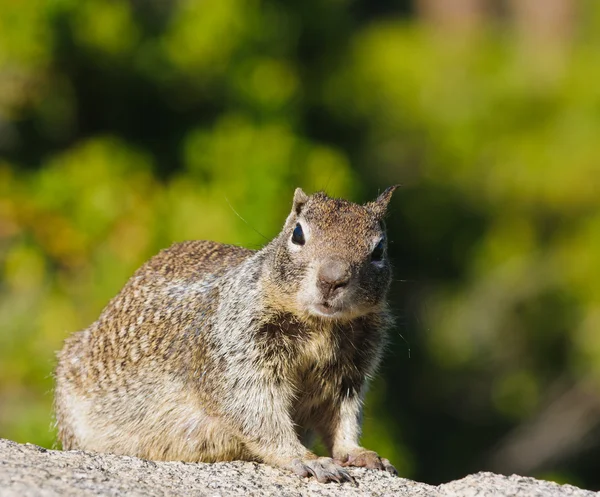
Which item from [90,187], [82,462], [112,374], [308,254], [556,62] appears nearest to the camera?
[82,462]

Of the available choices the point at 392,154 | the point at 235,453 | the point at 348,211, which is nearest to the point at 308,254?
the point at 348,211

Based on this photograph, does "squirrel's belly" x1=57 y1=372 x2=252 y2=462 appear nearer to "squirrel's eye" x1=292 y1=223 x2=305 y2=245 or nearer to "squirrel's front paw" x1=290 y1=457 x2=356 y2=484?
"squirrel's front paw" x1=290 y1=457 x2=356 y2=484

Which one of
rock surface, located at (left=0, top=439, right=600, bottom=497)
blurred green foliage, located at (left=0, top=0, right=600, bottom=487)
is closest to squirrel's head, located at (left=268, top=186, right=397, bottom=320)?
rock surface, located at (left=0, top=439, right=600, bottom=497)

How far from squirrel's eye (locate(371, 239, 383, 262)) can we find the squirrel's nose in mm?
335

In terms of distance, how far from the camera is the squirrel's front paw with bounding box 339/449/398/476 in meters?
5.37

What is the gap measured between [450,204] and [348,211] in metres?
10.3

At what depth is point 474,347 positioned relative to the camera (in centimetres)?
1559

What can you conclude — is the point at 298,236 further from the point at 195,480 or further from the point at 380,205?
the point at 195,480

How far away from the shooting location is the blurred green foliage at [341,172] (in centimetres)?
1003

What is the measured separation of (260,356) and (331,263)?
25.8 inches

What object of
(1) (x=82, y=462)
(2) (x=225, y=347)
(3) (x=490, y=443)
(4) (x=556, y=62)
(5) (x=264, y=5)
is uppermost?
(4) (x=556, y=62)

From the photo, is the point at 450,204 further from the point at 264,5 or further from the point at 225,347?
the point at 225,347

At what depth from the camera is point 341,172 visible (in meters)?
10.5

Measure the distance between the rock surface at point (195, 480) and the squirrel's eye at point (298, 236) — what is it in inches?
43.7
